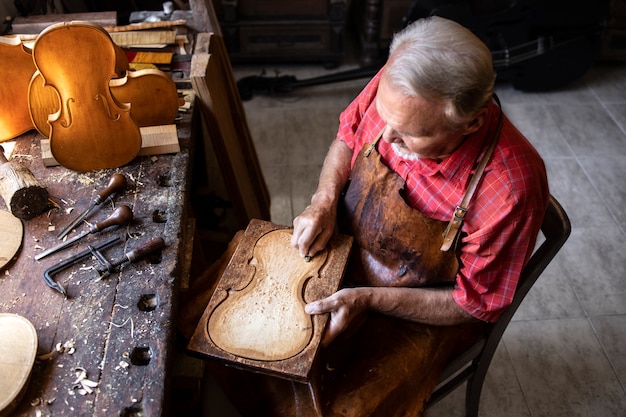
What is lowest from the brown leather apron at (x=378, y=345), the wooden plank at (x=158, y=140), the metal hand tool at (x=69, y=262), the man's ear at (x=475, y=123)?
the brown leather apron at (x=378, y=345)

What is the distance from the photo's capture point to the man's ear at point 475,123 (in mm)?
1221

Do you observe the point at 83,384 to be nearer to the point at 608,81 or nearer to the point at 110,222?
the point at 110,222

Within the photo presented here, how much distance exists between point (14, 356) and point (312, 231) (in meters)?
0.76

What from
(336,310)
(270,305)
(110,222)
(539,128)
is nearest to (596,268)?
(539,128)

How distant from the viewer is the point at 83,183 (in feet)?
4.99

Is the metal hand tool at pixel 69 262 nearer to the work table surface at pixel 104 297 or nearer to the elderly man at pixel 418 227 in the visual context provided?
the work table surface at pixel 104 297

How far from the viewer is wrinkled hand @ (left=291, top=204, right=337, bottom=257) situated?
1432 millimetres

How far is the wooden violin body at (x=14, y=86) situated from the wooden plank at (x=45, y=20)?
1.52ft

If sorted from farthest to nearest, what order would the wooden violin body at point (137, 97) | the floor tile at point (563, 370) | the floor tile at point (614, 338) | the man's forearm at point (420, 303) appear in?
the floor tile at point (614, 338) → the floor tile at point (563, 370) → the wooden violin body at point (137, 97) → the man's forearm at point (420, 303)

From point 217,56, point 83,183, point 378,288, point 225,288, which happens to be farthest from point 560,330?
point 83,183

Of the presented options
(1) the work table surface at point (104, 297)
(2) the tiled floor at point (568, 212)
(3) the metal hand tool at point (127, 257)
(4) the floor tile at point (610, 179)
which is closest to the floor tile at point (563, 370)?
(2) the tiled floor at point (568, 212)

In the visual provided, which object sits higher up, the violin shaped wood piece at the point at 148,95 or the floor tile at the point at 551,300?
the violin shaped wood piece at the point at 148,95

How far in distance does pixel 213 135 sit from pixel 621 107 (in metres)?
3.00

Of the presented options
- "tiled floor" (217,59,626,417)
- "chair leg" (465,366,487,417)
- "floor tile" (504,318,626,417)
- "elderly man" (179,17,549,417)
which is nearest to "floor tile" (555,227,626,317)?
"tiled floor" (217,59,626,417)
